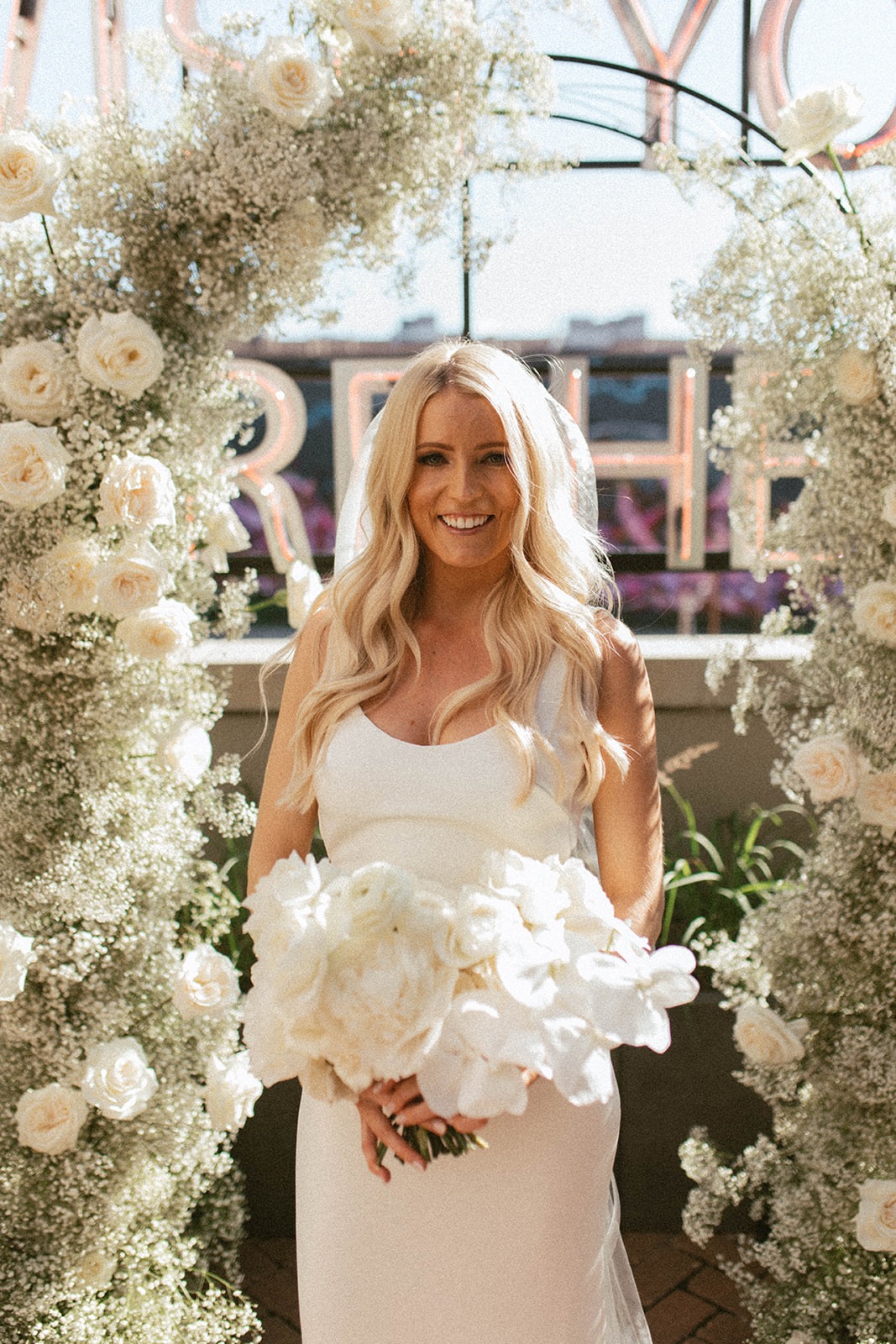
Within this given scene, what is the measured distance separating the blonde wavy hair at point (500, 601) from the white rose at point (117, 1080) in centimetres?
102

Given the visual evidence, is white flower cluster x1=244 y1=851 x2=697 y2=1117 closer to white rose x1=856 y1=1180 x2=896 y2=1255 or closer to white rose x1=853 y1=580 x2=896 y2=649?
white rose x1=853 y1=580 x2=896 y2=649

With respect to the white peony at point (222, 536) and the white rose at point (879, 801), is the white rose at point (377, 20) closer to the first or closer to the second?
the white peony at point (222, 536)

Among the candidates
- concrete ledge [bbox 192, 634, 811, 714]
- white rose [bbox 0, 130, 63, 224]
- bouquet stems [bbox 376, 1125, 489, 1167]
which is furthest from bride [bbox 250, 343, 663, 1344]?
concrete ledge [bbox 192, 634, 811, 714]

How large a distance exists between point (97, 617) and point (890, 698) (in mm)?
1970

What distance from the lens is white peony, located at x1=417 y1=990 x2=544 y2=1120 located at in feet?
4.46

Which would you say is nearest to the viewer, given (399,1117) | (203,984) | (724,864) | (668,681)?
(399,1117)

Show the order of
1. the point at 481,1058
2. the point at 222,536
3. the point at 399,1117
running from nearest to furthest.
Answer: the point at 481,1058, the point at 399,1117, the point at 222,536

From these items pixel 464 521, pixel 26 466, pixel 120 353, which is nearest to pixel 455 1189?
pixel 464 521

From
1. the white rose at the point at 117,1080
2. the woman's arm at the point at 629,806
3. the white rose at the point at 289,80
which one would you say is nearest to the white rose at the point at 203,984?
the white rose at the point at 117,1080

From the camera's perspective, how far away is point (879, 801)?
8.61 ft

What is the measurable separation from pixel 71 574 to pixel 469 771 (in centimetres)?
122

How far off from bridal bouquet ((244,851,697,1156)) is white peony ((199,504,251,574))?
1601 millimetres

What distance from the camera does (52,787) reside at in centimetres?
276

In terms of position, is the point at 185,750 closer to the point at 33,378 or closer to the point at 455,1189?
the point at 33,378
